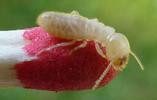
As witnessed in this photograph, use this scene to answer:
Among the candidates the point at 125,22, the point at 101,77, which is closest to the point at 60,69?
the point at 101,77

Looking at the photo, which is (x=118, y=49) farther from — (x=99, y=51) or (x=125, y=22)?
(x=125, y=22)

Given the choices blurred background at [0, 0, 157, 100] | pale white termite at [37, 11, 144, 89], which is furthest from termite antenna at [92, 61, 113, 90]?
blurred background at [0, 0, 157, 100]

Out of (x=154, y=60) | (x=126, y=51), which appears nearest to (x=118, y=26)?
(x=154, y=60)

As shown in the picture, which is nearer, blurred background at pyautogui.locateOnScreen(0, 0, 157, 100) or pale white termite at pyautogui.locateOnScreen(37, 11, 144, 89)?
pale white termite at pyautogui.locateOnScreen(37, 11, 144, 89)

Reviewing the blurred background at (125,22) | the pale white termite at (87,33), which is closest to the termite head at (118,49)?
the pale white termite at (87,33)

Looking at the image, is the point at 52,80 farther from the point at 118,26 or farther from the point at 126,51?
the point at 118,26

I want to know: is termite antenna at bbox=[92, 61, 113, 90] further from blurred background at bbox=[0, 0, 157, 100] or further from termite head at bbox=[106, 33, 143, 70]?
blurred background at bbox=[0, 0, 157, 100]
